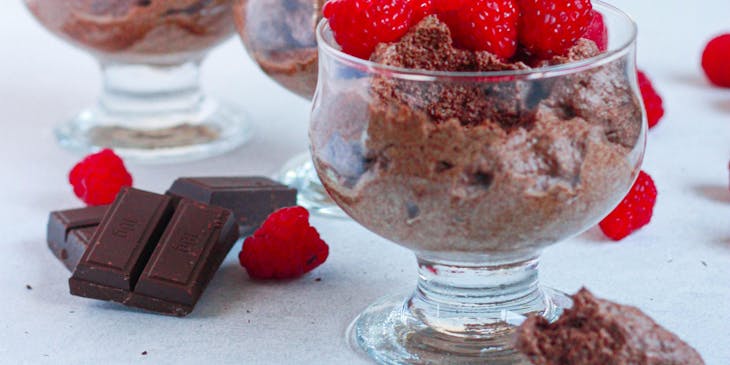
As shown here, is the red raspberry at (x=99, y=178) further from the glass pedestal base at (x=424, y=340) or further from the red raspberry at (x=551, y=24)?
the red raspberry at (x=551, y=24)

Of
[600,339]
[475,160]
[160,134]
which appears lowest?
[160,134]

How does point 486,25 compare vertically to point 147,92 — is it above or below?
above

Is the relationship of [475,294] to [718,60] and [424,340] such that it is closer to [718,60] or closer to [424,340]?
[424,340]

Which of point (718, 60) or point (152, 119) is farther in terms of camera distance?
point (718, 60)

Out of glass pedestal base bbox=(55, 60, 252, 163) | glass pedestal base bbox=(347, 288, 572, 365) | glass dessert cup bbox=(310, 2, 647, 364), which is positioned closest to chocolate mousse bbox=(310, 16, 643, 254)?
glass dessert cup bbox=(310, 2, 647, 364)

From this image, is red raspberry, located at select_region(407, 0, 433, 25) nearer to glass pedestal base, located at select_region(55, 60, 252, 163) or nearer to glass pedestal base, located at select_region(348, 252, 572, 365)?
glass pedestal base, located at select_region(348, 252, 572, 365)

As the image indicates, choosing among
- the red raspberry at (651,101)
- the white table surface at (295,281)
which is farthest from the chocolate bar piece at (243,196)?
the red raspberry at (651,101)

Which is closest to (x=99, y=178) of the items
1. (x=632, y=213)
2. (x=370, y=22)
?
(x=370, y=22)
